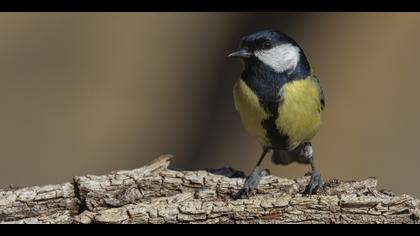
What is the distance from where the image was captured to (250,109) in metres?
4.24

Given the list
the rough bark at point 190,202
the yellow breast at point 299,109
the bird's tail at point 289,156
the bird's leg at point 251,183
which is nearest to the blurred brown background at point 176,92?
the bird's tail at point 289,156

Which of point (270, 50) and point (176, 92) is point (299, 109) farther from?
point (176, 92)

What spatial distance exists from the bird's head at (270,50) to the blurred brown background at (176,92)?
2.60 meters

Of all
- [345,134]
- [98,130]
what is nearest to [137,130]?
[98,130]

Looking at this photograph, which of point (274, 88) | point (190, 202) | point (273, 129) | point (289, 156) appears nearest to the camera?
point (190, 202)

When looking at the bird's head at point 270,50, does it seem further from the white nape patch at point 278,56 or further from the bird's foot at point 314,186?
the bird's foot at point 314,186

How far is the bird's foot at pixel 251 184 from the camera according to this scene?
3857 mm

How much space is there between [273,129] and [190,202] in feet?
2.67

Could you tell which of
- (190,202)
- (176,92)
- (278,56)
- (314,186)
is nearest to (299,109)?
(278,56)

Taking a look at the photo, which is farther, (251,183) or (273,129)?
(273,129)

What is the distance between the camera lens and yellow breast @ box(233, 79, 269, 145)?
4.21m

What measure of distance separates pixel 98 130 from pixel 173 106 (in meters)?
0.77
